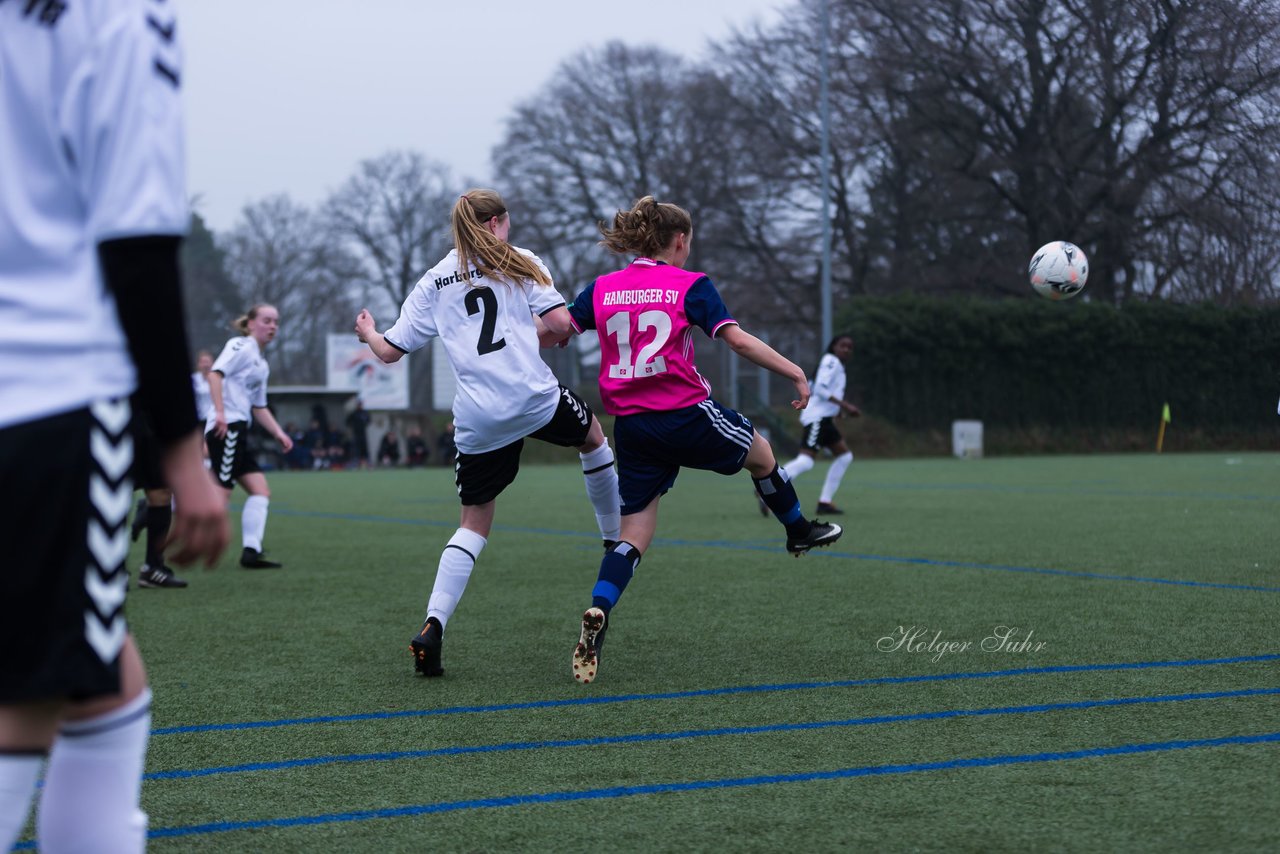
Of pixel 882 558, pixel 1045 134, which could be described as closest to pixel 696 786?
pixel 882 558

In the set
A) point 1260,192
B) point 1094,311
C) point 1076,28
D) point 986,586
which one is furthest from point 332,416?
point 986,586

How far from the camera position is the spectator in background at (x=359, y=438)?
129 feet

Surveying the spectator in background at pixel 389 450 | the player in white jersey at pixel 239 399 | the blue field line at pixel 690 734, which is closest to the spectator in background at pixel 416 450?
the spectator in background at pixel 389 450

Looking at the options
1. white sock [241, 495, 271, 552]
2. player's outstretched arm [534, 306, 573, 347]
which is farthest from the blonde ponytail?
white sock [241, 495, 271, 552]

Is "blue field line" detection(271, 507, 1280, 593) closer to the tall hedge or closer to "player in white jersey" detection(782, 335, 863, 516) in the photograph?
"player in white jersey" detection(782, 335, 863, 516)

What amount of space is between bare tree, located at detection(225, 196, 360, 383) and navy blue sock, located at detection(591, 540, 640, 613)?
52.5 m

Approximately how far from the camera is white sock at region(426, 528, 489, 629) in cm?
579

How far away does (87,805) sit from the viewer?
78.0 inches

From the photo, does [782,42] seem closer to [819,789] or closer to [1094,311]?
[1094,311]

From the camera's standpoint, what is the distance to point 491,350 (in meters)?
5.75

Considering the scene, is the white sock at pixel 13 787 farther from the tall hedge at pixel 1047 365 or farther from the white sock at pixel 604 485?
the tall hedge at pixel 1047 365

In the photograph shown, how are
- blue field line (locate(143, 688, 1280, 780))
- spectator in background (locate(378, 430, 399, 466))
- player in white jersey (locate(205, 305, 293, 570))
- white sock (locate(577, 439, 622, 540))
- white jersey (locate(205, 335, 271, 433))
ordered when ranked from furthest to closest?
1. spectator in background (locate(378, 430, 399, 466))
2. white jersey (locate(205, 335, 271, 433))
3. player in white jersey (locate(205, 305, 293, 570))
4. white sock (locate(577, 439, 622, 540))
5. blue field line (locate(143, 688, 1280, 780))

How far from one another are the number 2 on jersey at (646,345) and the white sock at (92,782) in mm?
3841

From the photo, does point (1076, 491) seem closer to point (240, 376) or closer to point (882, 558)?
point (882, 558)
